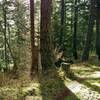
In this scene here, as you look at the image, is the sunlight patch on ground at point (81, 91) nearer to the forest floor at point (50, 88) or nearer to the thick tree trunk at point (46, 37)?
the forest floor at point (50, 88)

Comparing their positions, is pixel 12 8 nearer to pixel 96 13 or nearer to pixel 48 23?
pixel 96 13

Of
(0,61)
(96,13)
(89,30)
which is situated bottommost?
(0,61)

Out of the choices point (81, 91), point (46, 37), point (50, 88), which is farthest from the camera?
point (46, 37)

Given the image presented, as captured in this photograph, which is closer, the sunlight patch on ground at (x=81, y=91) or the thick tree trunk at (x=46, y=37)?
the sunlight patch on ground at (x=81, y=91)

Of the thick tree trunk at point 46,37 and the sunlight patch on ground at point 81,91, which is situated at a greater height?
the thick tree trunk at point 46,37

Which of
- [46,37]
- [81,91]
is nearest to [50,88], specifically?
[81,91]

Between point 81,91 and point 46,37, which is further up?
point 46,37

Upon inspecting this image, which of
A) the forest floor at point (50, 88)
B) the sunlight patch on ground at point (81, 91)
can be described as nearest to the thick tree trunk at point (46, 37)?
the forest floor at point (50, 88)

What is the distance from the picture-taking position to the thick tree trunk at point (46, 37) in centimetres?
1103

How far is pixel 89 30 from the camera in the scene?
1875 cm

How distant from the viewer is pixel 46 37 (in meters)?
11.1

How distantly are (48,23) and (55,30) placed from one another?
55.9 feet

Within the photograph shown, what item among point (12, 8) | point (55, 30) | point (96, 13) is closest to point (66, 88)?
point (96, 13)

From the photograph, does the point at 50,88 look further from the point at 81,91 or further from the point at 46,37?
the point at 46,37
